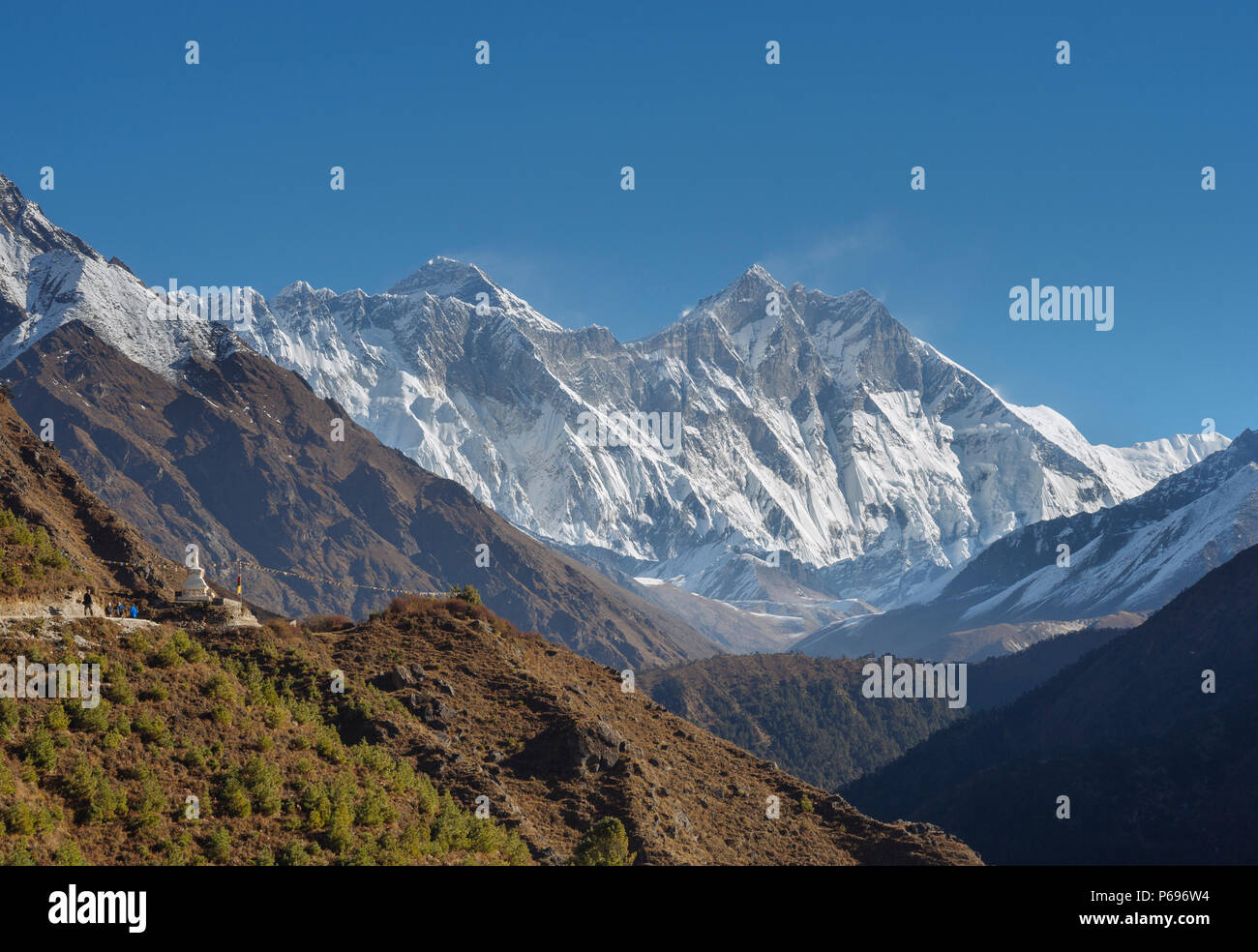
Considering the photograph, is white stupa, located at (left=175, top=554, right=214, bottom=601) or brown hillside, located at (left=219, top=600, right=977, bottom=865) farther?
white stupa, located at (left=175, top=554, right=214, bottom=601)

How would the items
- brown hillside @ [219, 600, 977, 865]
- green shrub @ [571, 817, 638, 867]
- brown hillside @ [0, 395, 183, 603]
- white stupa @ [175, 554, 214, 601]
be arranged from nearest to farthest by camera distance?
green shrub @ [571, 817, 638, 867] < brown hillside @ [219, 600, 977, 865] < white stupa @ [175, 554, 214, 601] < brown hillside @ [0, 395, 183, 603]

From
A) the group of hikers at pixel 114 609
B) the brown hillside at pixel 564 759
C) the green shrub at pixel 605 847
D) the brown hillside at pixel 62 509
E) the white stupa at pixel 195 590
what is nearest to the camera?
the green shrub at pixel 605 847

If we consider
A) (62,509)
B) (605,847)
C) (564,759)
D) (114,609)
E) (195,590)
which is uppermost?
(62,509)

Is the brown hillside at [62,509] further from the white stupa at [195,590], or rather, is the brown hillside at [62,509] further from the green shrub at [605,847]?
the green shrub at [605,847]

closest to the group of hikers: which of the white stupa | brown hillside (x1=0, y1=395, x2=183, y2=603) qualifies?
the white stupa

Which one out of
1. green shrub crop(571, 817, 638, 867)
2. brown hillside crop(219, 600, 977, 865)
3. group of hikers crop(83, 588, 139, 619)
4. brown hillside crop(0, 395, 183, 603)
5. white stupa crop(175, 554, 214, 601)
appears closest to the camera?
green shrub crop(571, 817, 638, 867)

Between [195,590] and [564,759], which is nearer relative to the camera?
[195,590]

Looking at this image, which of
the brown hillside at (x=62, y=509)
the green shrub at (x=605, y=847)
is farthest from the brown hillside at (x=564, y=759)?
the brown hillside at (x=62, y=509)

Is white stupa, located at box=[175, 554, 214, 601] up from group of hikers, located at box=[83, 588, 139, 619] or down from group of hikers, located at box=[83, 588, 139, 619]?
up

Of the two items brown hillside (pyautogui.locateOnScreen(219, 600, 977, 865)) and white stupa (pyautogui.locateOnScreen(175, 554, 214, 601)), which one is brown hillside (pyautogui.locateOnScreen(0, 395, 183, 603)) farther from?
brown hillside (pyautogui.locateOnScreen(219, 600, 977, 865))

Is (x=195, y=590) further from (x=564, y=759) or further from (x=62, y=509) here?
(x=62, y=509)

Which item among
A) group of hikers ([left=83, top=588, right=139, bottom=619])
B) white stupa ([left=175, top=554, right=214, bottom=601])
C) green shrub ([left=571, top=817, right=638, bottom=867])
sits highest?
white stupa ([left=175, top=554, right=214, bottom=601])

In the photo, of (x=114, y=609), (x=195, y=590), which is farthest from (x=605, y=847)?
(x=114, y=609)
